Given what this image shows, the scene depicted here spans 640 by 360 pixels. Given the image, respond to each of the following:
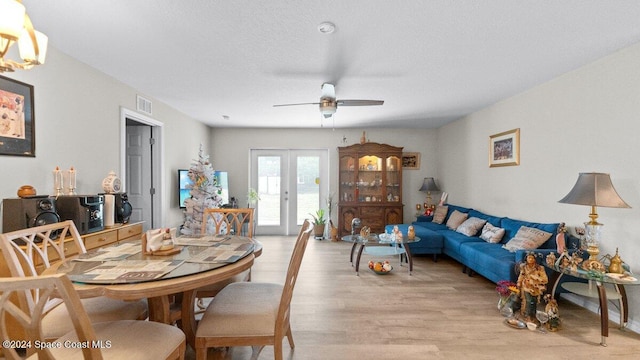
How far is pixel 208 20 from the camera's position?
2.10 m

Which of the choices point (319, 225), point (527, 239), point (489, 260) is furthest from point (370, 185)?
point (527, 239)

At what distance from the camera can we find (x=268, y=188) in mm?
6473

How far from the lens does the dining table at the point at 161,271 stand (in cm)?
131

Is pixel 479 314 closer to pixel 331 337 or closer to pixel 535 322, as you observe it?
pixel 535 322

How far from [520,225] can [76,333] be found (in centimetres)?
425

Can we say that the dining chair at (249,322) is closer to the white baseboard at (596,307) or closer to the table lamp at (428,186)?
the white baseboard at (596,307)

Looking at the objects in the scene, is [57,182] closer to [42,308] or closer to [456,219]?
[42,308]

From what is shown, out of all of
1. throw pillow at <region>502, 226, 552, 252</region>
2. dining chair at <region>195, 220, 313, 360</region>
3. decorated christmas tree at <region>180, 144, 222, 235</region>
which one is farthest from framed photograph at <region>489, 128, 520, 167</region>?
decorated christmas tree at <region>180, 144, 222, 235</region>

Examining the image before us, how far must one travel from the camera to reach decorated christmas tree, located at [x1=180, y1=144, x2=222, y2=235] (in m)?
4.61

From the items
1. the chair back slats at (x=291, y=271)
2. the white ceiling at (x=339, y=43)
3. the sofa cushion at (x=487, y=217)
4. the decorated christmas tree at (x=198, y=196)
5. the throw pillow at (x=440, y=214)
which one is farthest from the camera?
the throw pillow at (x=440, y=214)

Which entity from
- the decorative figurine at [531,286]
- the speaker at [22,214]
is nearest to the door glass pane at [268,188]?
the speaker at [22,214]

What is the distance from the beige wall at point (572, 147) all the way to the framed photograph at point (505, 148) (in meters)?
0.09

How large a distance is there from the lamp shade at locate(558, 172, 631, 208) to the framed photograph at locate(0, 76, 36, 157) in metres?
4.57

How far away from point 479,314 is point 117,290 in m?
2.92
